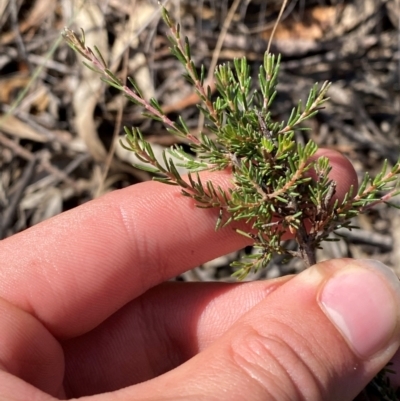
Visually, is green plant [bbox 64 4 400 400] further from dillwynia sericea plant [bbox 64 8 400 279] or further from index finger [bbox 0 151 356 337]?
index finger [bbox 0 151 356 337]

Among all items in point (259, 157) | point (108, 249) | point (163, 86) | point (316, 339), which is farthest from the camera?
point (163, 86)

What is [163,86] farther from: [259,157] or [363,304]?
[363,304]

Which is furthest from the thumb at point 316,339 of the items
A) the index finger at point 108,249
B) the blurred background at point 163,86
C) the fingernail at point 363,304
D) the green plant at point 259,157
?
the blurred background at point 163,86

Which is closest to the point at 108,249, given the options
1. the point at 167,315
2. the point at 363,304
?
the point at 167,315

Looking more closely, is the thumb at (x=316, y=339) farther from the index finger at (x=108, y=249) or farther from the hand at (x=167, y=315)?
the index finger at (x=108, y=249)

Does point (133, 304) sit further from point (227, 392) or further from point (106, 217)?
point (227, 392)

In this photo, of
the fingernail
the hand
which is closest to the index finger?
the hand

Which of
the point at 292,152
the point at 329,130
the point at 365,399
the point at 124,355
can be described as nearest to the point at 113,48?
the point at 329,130
